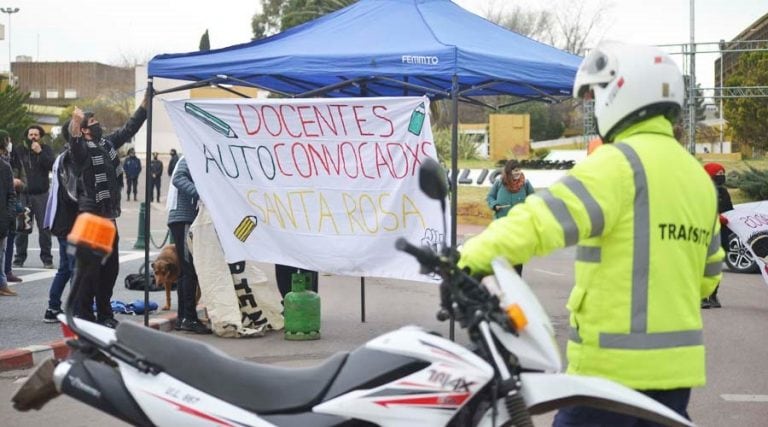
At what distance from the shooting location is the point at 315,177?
9.27 metres

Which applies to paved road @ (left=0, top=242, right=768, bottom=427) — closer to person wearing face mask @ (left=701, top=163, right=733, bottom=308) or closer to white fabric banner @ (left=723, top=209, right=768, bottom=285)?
person wearing face mask @ (left=701, top=163, right=733, bottom=308)

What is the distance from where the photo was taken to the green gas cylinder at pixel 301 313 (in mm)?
10109

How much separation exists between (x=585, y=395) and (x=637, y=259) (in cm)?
57

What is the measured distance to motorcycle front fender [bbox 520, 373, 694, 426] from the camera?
3346 mm

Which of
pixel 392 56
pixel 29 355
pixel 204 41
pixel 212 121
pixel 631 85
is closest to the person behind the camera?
pixel 631 85

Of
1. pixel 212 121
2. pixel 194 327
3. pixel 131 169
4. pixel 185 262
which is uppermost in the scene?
pixel 212 121

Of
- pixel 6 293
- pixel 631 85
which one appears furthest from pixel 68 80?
pixel 631 85

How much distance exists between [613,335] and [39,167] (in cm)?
1207

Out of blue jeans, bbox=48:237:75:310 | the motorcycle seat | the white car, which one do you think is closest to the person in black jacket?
blue jeans, bbox=48:237:75:310

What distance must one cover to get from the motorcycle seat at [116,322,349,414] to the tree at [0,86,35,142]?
38.3 meters

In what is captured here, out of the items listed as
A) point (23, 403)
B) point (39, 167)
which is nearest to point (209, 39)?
point (39, 167)

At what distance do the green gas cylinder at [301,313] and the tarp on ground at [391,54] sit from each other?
200 centimetres

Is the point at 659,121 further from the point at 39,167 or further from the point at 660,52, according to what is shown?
the point at 39,167

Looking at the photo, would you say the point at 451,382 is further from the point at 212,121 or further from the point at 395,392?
the point at 212,121
